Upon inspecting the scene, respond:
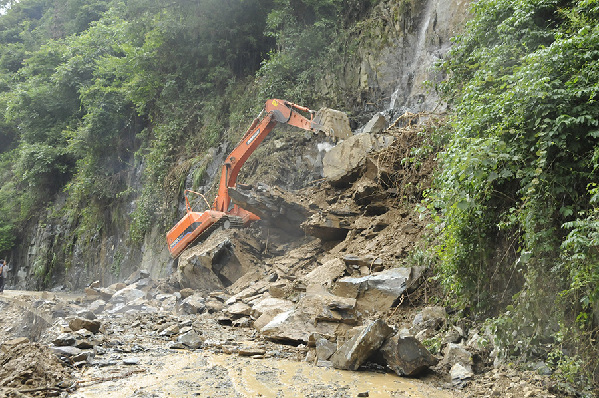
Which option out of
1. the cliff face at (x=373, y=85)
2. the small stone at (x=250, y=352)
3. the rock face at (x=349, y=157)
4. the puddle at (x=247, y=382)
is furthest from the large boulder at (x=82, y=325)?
the cliff face at (x=373, y=85)

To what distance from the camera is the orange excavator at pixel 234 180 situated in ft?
35.5

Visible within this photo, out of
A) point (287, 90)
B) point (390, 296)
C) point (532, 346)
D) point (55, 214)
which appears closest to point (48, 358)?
point (390, 296)

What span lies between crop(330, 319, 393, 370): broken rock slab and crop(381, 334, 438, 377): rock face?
114 mm

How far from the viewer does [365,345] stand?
4438 mm

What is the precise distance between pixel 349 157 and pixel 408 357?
5939mm

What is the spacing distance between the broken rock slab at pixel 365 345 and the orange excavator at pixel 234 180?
642 cm

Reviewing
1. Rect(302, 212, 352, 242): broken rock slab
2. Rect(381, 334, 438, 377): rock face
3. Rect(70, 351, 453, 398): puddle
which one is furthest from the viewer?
Rect(302, 212, 352, 242): broken rock slab

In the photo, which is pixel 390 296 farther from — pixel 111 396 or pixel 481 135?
pixel 111 396

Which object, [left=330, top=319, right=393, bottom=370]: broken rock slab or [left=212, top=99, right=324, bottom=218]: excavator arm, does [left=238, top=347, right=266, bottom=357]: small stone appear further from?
[left=212, top=99, right=324, bottom=218]: excavator arm

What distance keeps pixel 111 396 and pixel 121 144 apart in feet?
63.8

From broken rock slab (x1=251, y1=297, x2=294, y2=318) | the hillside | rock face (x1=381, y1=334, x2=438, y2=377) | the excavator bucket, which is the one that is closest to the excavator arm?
the excavator bucket

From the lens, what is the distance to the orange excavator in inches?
426

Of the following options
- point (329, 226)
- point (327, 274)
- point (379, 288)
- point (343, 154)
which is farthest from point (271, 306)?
point (343, 154)

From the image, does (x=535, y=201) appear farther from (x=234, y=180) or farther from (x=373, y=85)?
(x=373, y=85)
